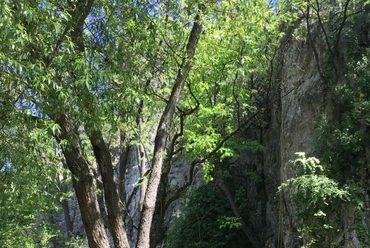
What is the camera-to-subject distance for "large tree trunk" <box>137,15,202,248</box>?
434 centimetres

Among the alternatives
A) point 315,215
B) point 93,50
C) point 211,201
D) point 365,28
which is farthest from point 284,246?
point 93,50

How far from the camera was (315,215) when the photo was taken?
638cm

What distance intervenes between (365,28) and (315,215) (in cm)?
391

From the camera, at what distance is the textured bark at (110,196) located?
4.36 meters

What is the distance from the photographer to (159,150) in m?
4.72

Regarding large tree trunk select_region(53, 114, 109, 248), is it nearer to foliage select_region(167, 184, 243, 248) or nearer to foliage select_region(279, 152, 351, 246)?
foliage select_region(279, 152, 351, 246)

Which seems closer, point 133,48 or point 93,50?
point 93,50

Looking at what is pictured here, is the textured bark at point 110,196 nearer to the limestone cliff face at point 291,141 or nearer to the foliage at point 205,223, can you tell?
the limestone cliff face at point 291,141

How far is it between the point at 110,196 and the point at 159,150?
2.55 ft

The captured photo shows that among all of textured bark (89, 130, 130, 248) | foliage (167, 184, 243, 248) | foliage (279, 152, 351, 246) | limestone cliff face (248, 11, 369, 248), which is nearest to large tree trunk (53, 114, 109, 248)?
textured bark (89, 130, 130, 248)

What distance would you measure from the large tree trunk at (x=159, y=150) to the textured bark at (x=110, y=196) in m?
0.22

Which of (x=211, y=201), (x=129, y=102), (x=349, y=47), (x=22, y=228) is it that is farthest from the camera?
(x=211, y=201)

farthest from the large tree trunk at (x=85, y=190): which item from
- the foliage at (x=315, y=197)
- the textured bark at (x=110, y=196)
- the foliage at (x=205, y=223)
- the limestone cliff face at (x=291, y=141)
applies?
the foliage at (x=205, y=223)

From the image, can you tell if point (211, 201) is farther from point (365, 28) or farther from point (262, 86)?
point (365, 28)
